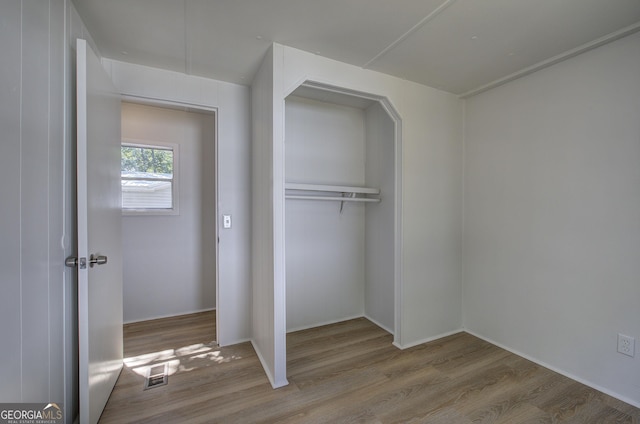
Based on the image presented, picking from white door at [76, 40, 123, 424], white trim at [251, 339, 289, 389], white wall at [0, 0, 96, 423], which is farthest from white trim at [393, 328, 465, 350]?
white wall at [0, 0, 96, 423]

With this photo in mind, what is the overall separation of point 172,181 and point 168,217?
1.44 ft

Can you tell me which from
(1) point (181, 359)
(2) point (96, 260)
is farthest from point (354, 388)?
(2) point (96, 260)

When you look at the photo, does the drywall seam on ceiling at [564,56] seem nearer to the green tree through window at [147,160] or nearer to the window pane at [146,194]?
the green tree through window at [147,160]

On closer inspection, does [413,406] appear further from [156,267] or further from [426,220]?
[156,267]

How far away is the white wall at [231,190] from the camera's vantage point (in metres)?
2.46

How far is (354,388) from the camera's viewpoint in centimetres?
195

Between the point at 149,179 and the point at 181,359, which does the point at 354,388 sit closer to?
the point at 181,359

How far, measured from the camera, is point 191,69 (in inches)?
90.8

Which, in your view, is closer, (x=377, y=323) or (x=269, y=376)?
(x=269, y=376)

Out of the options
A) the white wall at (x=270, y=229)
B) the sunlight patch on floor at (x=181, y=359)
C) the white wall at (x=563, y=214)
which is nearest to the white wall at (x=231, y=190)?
the sunlight patch on floor at (x=181, y=359)

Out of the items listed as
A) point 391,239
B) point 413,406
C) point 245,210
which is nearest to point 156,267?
point 245,210

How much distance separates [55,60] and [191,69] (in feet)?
3.57

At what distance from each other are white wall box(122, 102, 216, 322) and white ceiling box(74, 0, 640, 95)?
41.8 inches

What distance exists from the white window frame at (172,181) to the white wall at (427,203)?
7.37 feet
